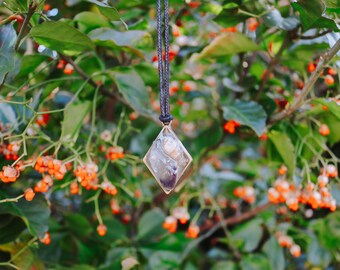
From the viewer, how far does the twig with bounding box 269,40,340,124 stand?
0.69 metres

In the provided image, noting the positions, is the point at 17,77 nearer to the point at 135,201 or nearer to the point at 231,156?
the point at 135,201

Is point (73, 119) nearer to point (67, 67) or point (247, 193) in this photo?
point (67, 67)

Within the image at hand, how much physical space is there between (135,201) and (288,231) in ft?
1.20

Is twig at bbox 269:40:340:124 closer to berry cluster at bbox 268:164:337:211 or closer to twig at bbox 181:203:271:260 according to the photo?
berry cluster at bbox 268:164:337:211

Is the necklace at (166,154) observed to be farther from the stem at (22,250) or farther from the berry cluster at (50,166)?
the stem at (22,250)

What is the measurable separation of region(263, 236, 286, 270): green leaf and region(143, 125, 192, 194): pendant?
1.63 ft

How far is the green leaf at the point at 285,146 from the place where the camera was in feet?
2.75

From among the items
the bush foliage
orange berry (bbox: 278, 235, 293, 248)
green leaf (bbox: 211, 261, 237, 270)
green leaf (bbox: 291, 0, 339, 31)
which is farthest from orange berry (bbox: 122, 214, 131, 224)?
green leaf (bbox: 291, 0, 339, 31)

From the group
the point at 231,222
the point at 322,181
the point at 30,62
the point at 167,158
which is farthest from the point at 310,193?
the point at 30,62

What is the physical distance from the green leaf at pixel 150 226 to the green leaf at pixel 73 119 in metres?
0.37

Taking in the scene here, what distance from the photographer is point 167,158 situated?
0.67 meters

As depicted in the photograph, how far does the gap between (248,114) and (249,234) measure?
0.41 meters

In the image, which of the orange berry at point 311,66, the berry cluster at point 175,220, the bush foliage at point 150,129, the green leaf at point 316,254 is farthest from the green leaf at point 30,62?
the green leaf at point 316,254

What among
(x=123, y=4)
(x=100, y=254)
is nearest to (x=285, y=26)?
(x=123, y=4)
